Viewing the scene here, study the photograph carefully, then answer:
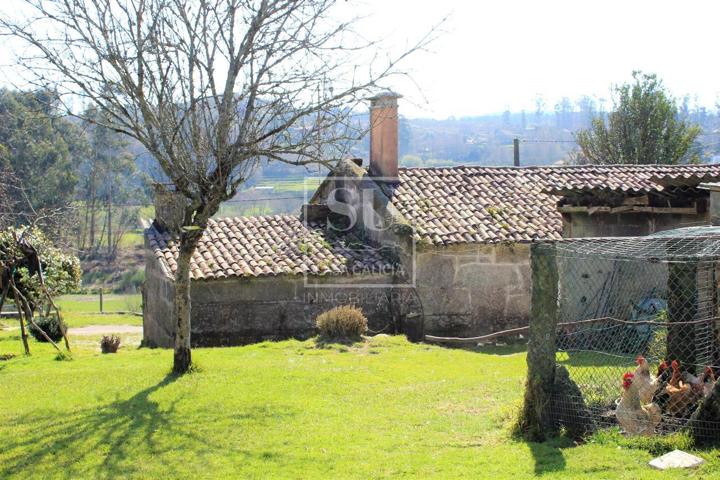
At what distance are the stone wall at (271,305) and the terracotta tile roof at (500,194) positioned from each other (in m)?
1.86

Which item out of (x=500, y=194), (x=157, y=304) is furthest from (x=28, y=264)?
(x=500, y=194)

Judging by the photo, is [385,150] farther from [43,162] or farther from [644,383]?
[43,162]

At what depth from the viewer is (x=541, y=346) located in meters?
8.37

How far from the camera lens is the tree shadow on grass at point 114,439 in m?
8.27

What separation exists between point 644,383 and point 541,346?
1046 mm

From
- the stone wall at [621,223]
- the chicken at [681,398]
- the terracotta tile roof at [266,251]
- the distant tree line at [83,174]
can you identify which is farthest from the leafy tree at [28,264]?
the distant tree line at [83,174]

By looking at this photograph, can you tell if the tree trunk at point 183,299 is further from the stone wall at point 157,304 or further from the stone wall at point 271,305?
the stone wall at point 157,304

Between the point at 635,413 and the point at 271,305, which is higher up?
the point at 271,305

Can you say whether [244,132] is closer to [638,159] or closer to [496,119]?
[638,159]

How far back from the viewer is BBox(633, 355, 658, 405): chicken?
7.90 metres

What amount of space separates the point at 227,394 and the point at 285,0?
5.44m

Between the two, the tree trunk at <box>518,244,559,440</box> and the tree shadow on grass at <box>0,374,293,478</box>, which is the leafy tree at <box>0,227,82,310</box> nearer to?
the tree shadow on grass at <box>0,374,293,478</box>

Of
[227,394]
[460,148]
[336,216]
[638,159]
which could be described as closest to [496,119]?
[460,148]

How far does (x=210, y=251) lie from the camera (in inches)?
714
